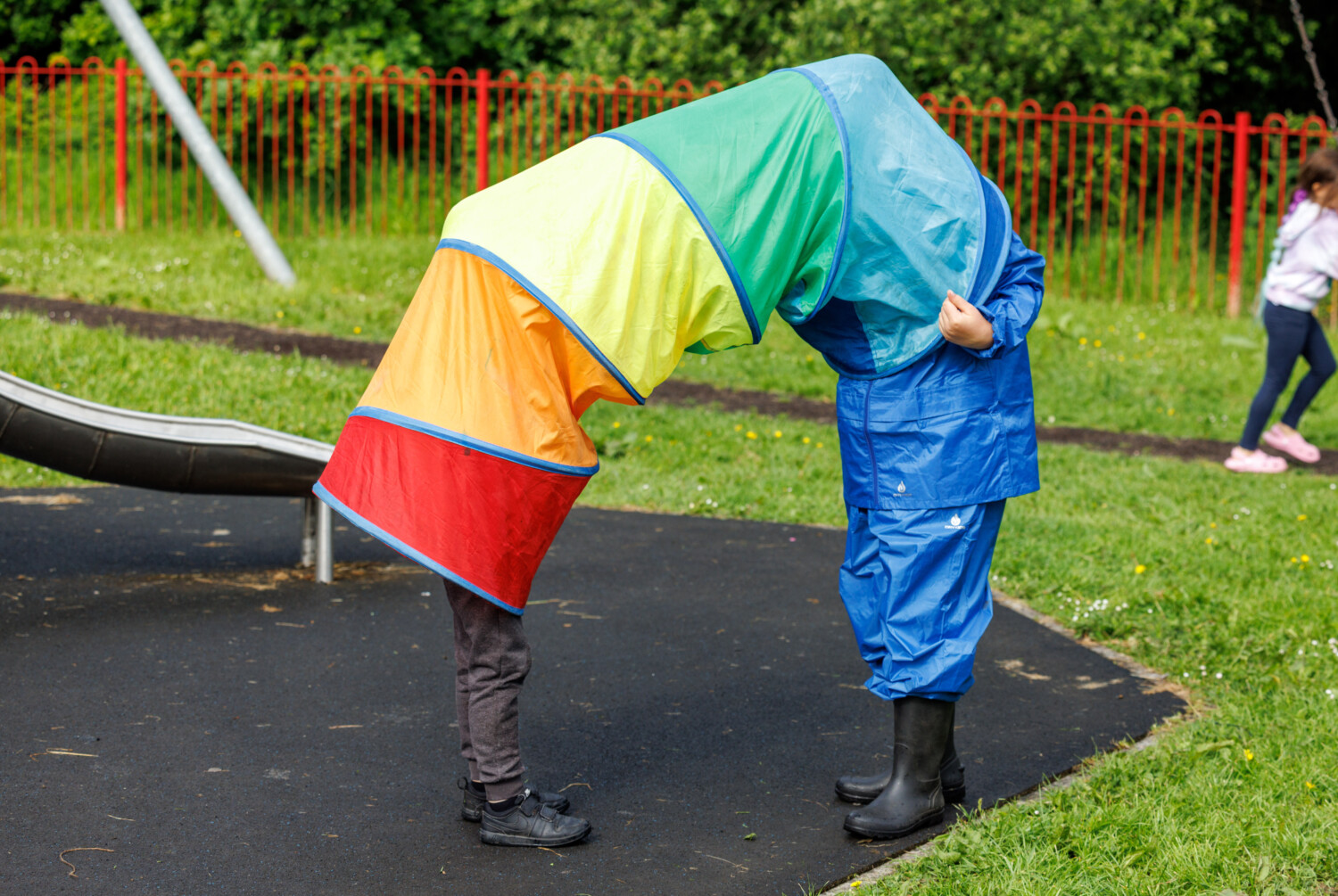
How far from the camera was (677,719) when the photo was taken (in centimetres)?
418

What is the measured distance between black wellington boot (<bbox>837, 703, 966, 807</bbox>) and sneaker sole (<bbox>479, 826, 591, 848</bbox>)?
0.77m

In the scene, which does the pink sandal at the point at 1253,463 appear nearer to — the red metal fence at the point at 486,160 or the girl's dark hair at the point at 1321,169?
the girl's dark hair at the point at 1321,169

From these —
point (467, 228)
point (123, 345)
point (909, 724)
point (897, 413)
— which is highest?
point (467, 228)

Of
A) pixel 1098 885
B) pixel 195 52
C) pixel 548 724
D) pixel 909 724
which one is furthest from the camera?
pixel 195 52

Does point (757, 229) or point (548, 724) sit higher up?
point (757, 229)

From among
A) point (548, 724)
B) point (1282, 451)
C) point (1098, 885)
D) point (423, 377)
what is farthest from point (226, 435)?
point (1282, 451)

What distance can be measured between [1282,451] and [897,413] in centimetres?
609

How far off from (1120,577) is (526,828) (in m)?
3.21

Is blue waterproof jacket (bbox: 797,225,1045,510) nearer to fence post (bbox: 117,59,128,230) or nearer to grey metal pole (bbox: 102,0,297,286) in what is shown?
grey metal pole (bbox: 102,0,297,286)

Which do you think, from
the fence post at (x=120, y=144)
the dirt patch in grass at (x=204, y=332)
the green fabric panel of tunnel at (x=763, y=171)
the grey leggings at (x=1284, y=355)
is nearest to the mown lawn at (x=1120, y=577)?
the grey leggings at (x=1284, y=355)

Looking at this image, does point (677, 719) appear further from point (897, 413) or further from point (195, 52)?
point (195, 52)

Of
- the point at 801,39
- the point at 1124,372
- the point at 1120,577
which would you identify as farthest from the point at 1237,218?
the point at 1120,577

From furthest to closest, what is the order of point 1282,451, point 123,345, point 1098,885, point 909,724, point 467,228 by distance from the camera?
1. point 123,345
2. point 1282,451
3. point 909,724
4. point 1098,885
5. point 467,228

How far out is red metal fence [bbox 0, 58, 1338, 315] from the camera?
44.0 feet
